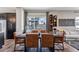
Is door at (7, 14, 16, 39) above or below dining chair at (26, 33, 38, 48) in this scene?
above

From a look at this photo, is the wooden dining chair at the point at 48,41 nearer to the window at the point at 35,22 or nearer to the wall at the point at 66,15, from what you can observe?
the window at the point at 35,22

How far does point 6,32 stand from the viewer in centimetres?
976

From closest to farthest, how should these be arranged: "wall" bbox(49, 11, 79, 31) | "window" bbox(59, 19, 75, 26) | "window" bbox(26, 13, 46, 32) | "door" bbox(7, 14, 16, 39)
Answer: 1. "window" bbox(26, 13, 46, 32)
2. "wall" bbox(49, 11, 79, 31)
3. "window" bbox(59, 19, 75, 26)
4. "door" bbox(7, 14, 16, 39)

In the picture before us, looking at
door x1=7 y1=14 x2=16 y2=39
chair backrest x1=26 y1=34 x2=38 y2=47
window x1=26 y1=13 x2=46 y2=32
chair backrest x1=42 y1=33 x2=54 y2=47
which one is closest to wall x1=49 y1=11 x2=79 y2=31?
window x1=26 y1=13 x2=46 y2=32

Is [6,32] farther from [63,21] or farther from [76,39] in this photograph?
[76,39]

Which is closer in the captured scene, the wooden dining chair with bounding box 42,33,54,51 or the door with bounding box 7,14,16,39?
the wooden dining chair with bounding box 42,33,54,51

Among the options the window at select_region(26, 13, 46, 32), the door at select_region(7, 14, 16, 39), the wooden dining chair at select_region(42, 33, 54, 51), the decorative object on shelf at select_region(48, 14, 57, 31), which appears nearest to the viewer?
the wooden dining chair at select_region(42, 33, 54, 51)

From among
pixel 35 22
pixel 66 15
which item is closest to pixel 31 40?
pixel 35 22

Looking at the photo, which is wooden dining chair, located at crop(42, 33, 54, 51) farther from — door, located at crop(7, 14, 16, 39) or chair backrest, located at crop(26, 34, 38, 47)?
door, located at crop(7, 14, 16, 39)

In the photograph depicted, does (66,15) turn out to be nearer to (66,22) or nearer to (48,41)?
(66,22)

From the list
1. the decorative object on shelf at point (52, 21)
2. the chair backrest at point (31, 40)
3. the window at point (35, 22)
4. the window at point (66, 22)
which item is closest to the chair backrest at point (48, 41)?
the chair backrest at point (31, 40)

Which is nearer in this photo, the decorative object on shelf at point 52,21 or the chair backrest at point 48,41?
the chair backrest at point 48,41
